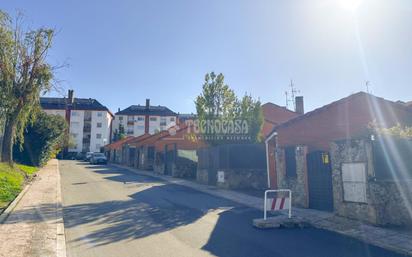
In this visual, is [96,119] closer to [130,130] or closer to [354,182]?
[130,130]

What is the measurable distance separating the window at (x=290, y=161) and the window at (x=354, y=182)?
10.8ft

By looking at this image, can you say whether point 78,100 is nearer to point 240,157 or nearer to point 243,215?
point 240,157

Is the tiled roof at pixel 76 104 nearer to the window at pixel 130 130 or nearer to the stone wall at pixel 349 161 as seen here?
the window at pixel 130 130

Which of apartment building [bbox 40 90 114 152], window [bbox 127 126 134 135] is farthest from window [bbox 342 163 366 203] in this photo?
window [bbox 127 126 134 135]

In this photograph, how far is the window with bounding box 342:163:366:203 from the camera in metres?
9.19

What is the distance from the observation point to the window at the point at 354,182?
919 cm

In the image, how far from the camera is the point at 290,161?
13.4 m

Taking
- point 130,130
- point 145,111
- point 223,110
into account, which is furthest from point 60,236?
point 145,111

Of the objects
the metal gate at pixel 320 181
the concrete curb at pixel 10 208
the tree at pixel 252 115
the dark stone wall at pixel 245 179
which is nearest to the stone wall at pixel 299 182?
the metal gate at pixel 320 181

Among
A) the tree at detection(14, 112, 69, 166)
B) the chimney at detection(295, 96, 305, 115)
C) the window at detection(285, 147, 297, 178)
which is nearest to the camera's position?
the window at detection(285, 147, 297, 178)

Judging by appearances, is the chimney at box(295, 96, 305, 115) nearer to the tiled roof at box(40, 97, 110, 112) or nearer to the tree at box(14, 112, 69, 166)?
the tree at box(14, 112, 69, 166)

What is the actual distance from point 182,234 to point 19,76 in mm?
18168

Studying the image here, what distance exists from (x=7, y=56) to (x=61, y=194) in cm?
1064

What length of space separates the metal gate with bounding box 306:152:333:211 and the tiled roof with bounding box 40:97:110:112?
7441 centimetres
